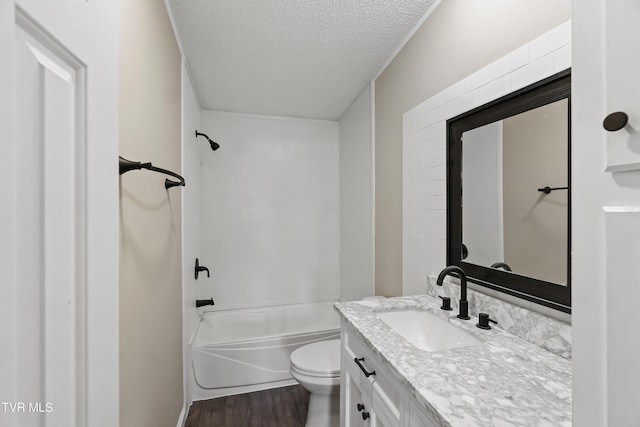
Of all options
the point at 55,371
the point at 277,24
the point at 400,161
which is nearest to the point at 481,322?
the point at 400,161

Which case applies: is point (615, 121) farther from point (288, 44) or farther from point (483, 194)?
point (288, 44)

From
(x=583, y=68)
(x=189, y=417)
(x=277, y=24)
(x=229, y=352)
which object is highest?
(x=277, y=24)

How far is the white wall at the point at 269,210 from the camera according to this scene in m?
2.82

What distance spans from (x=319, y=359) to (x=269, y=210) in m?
1.65

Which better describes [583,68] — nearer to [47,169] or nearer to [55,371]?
[47,169]

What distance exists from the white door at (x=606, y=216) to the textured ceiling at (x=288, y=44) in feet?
4.51

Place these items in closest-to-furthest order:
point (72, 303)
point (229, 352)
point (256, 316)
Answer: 1. point (72, 303)
2. point (229, 352)
3. point (256, 316)

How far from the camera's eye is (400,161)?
5.99 ft

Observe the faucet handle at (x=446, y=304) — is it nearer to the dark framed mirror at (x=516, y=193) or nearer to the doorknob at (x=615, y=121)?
the dark framed mirror at (x=516, y=193)

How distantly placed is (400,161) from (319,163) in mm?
1419

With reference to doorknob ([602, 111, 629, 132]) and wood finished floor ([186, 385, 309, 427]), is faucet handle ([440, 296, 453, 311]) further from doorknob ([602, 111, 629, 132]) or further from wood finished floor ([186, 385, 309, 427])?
wood finished floor ([186, 385, 309, 427])

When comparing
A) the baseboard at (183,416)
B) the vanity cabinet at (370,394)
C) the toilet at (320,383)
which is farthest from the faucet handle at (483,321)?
the baseboard at (183,416)

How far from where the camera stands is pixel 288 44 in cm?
177

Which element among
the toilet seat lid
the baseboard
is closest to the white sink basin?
the toilet seat lid
